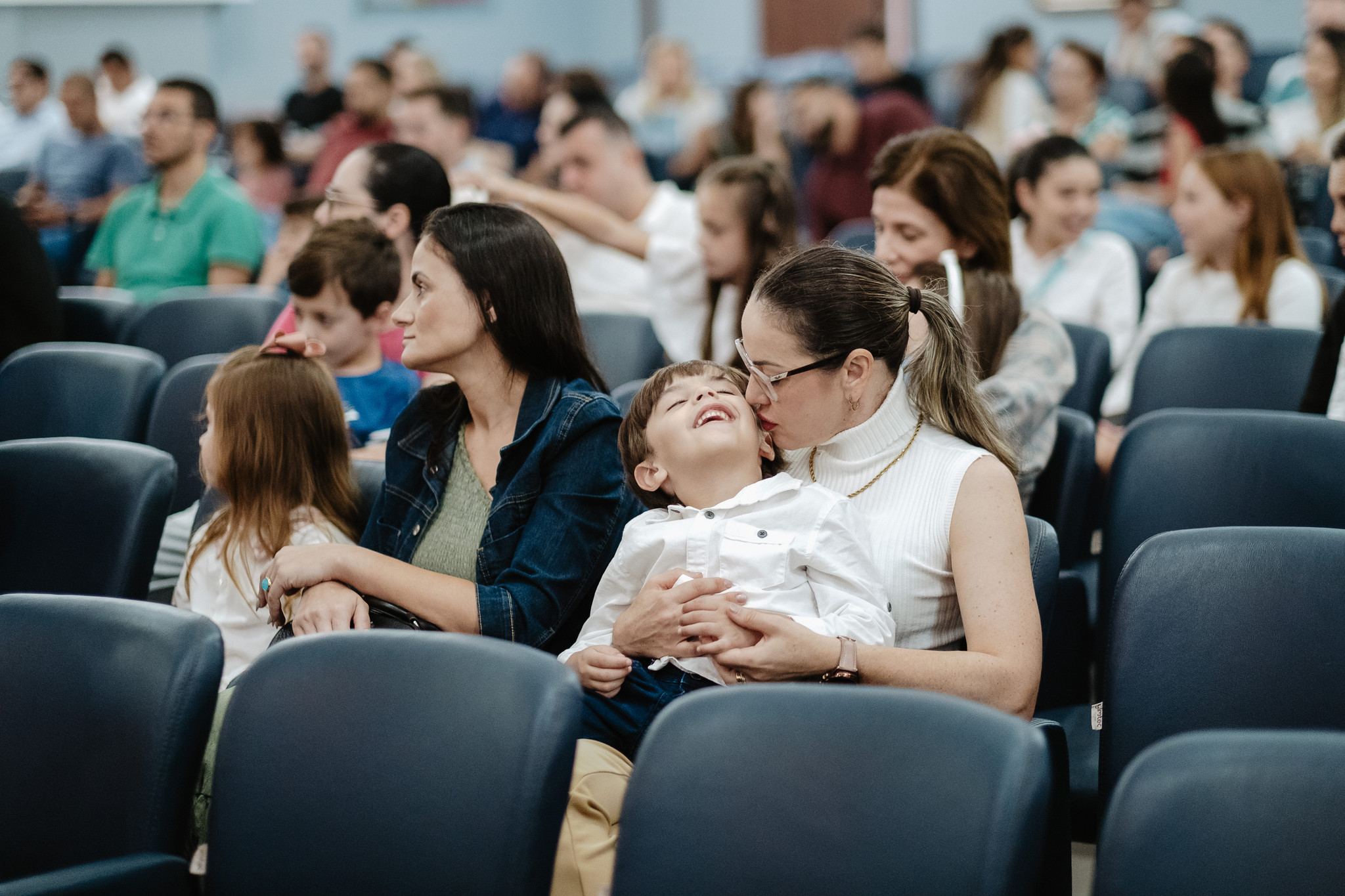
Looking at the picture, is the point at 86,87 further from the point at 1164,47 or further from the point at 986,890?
the point at 986,890

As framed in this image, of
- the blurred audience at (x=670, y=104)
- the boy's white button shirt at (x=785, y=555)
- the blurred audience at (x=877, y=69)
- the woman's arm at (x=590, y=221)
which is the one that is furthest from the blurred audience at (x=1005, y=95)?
the boy's white button shirt at (x=785, y=555)

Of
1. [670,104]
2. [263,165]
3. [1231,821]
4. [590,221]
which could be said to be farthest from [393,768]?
[670,104]

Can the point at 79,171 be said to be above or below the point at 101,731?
above

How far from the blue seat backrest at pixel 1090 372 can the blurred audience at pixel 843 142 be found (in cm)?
347

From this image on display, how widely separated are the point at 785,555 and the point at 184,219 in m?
3.91

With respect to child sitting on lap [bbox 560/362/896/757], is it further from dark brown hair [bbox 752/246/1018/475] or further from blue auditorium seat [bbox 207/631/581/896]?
blue auditorium seat [bbox 207/631/581/896]

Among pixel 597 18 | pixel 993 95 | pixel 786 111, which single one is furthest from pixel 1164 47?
pixel 597 18

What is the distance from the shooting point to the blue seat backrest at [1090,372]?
10.6 feet

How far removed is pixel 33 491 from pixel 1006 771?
200cm

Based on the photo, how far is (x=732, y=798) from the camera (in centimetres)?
127

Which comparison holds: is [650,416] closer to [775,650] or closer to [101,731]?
[775,650]

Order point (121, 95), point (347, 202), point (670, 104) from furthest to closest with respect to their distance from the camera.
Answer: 1. point (121, 95)
2. point (670, 104)
3. point (347, 202)

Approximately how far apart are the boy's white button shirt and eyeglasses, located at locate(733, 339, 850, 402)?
125 millimetres

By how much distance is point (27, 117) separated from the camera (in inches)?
377
